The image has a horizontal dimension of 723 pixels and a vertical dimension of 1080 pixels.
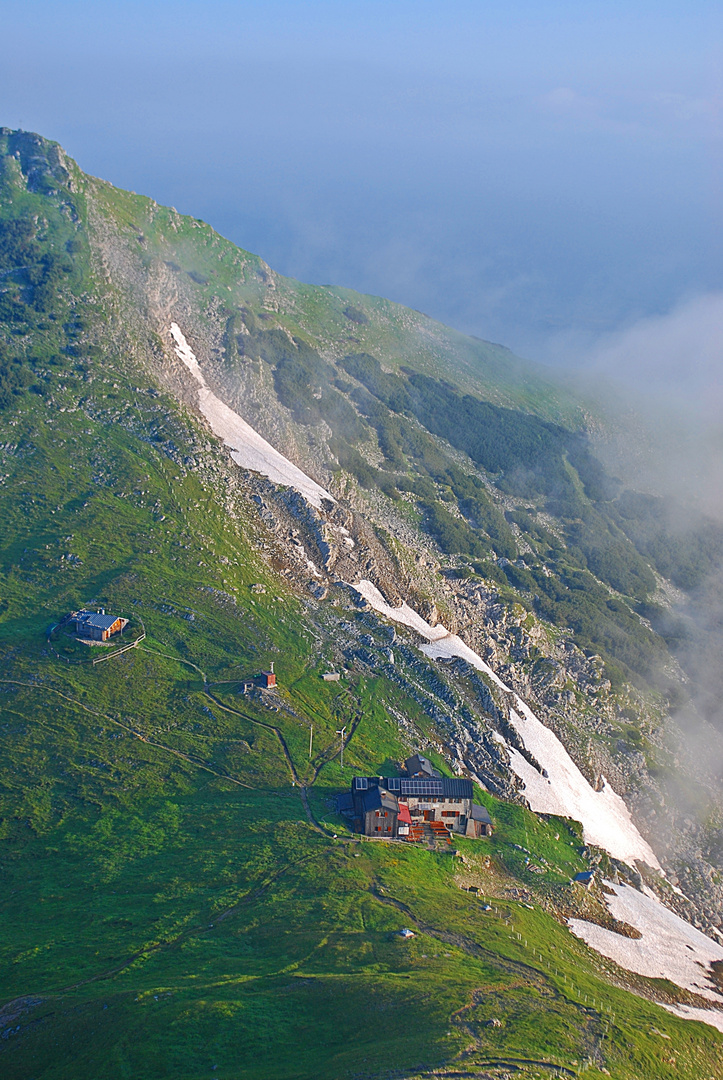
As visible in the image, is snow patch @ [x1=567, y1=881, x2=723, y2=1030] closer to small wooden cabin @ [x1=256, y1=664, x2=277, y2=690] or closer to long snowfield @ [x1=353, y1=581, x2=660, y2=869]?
long snowfield @ [x1=353, y1=581, x2=660, y2=869]

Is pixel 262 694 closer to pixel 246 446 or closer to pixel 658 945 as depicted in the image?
pixel 658 945

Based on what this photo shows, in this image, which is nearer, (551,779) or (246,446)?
(551,779)

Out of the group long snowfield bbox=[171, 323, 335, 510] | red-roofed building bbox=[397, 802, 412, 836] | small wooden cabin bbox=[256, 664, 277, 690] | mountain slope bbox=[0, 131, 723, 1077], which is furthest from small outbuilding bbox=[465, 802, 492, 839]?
long snowfield bbox=[171, 323, 335, 510]

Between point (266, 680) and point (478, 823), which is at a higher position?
point (266, 680)

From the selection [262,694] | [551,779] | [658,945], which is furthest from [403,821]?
[551,779]

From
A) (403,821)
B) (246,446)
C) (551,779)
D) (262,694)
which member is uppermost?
(246,446)

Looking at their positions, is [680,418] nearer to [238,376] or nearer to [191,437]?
[238,376]
